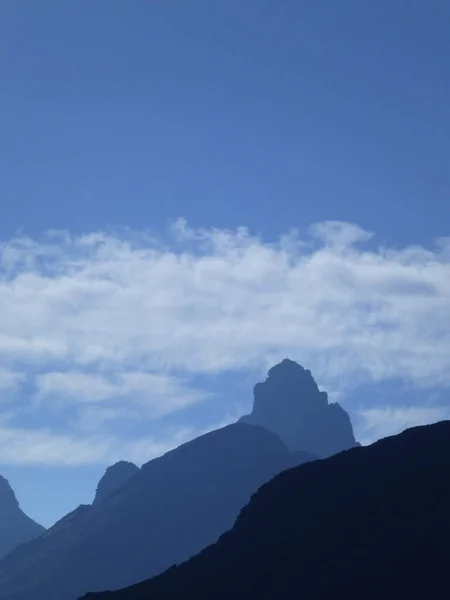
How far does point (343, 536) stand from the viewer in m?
71.6

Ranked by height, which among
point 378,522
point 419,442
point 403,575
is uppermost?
point 419,442

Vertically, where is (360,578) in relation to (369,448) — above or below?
below

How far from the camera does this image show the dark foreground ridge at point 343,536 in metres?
64.2

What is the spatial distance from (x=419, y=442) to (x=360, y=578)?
24667 mm

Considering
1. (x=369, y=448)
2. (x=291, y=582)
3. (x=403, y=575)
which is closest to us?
(x=403, y=575)

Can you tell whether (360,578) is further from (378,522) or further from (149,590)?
(149,590)

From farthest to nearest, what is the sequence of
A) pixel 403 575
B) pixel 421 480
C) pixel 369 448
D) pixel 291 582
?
pixel 369 448
pixel 421 480
pixel 291 582
pixel 403 575

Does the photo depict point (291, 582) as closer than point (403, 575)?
No

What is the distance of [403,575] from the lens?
62750 millimetres

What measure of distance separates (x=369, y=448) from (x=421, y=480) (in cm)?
1411

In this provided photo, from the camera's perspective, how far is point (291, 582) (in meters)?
68.7

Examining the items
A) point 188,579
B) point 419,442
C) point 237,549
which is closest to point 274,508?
point 237,549

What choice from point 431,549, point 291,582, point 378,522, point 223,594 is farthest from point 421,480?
point 223,594

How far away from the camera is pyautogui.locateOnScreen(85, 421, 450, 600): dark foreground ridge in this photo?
64.2 meters
